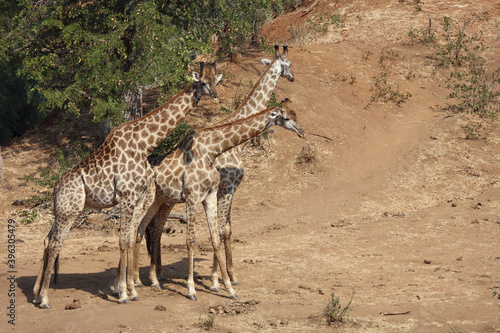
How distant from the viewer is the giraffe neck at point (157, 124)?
9953 millimetres

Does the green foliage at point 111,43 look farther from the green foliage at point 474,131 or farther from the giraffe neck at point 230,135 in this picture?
the green foliage at point 474,131

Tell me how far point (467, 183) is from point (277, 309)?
10534 millimetres

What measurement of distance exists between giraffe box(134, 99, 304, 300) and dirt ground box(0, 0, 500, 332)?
1.06m

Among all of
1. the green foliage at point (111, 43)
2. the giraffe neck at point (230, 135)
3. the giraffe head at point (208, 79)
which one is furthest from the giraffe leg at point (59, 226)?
the green foliage at point (111, 43)

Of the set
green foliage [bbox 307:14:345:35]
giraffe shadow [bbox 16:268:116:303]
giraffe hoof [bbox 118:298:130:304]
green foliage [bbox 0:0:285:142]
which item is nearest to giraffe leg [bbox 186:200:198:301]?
giraffe hoof [bbox 118:298:130:304]

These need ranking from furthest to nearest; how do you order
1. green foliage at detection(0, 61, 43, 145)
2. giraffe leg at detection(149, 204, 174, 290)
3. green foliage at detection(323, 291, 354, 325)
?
green foliage at detection(0, 61, 43, 145)
giraffe leg at detection(149, 204, 174, 290)
green foliage at detection(323, 291, 354, 325)

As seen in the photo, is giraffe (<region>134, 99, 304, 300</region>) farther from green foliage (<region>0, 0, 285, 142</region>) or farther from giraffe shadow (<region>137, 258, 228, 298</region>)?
green foliage (<region>0, 0, 285, 142</region>)

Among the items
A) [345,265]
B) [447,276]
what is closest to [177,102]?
[345,265]

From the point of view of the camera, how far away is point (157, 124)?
1013 cm

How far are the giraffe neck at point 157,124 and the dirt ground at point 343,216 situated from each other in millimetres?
2586

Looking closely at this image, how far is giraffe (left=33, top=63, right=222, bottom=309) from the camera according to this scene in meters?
9.38

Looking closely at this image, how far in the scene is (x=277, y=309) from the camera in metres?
9.62

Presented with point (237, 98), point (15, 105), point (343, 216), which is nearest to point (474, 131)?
point (343, 216)

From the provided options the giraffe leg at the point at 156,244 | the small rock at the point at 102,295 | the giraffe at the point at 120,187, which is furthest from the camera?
A: the giraffe leg at the point at 156,244
